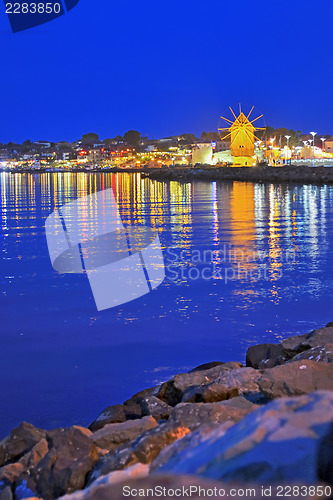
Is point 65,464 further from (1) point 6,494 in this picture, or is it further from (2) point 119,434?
(2) point 119,434

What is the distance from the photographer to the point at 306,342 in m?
4.79

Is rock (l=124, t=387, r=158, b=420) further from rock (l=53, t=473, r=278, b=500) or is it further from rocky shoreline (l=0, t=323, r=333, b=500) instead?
rock (l=53, t=473, r=278, b=500)

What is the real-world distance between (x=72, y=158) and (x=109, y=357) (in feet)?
592

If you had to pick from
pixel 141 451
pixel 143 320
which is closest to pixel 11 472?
pixel 141 451

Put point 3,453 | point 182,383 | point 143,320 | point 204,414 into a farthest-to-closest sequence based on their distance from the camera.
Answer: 1. point 143,320
2. point 182,383
3. point 3,453
4. point 204,414

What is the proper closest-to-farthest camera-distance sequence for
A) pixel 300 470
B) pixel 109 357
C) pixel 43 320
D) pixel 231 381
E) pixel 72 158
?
pixel 300 470, pixel 231 381, pixel 109 357, pixel 43 320, pixel 72 158

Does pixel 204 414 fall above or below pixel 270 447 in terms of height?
below

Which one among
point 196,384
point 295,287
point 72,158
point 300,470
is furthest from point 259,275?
point 72,158

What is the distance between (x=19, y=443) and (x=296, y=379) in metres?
1.69

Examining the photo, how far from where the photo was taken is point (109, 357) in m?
5.47

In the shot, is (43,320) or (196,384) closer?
(196,384)

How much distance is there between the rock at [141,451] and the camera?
2.68 m

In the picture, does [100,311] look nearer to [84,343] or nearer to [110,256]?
[84,343]

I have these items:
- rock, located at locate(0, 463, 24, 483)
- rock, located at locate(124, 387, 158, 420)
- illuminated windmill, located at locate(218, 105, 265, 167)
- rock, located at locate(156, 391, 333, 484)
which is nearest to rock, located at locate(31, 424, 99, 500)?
rock, located at locate(0, 463, 24, 483)
